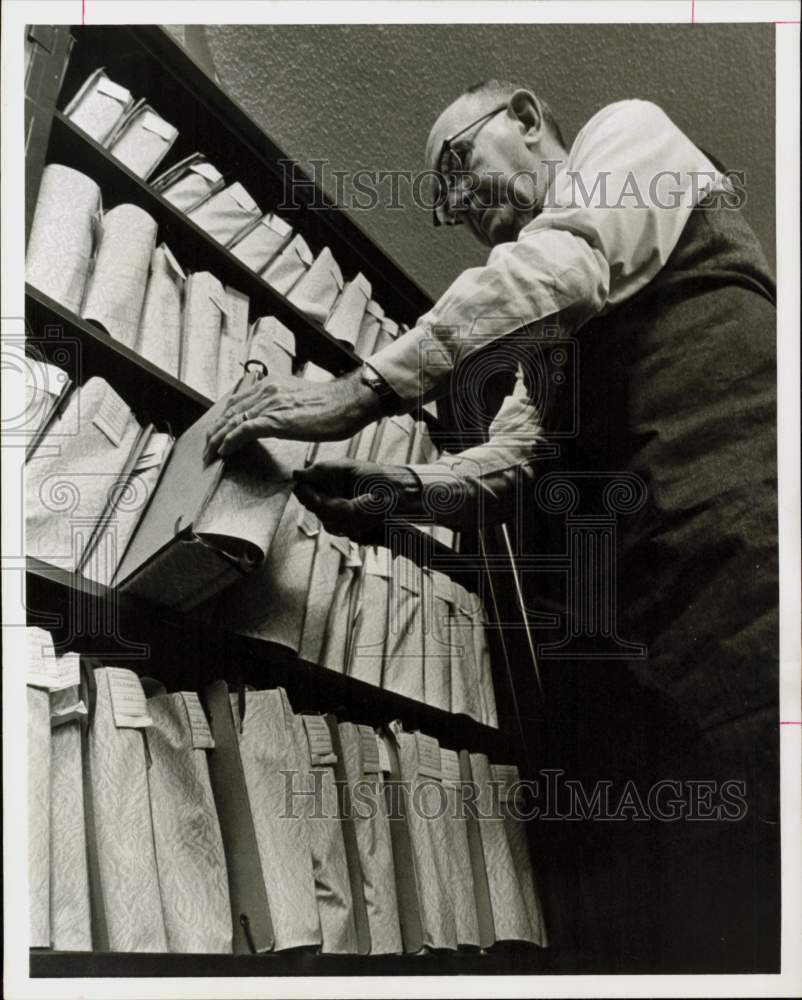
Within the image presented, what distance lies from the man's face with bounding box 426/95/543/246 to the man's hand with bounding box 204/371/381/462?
32 centimetres

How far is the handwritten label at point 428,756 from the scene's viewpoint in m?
1.75

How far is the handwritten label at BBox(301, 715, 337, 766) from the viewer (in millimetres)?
1719

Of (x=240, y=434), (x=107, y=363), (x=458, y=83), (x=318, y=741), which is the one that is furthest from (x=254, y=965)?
(x=458, y=83)

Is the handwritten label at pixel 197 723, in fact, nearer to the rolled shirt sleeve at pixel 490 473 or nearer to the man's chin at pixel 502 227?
the rolled shirt sleeve at pixel 490 473

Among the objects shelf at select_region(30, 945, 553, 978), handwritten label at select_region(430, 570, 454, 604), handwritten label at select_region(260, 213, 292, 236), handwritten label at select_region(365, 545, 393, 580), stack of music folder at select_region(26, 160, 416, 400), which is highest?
handwritten label at select_region(260, 213, 292, 236)

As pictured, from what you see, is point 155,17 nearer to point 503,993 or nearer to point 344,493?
point 344,493

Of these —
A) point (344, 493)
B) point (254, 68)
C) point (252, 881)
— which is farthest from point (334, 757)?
point (254, 68)

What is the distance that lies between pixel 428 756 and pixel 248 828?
27cm

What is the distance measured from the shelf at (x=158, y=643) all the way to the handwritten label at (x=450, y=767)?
0.53 feet

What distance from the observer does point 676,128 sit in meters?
1.83

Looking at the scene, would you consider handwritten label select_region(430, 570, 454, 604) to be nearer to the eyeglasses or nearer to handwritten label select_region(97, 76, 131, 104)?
the eyeglasses

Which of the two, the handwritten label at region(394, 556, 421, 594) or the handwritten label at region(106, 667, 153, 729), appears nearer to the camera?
the handwritten label at region(106, 667, 153, 729)

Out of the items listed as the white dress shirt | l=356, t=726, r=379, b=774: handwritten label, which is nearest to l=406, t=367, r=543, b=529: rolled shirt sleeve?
the white dress shirt

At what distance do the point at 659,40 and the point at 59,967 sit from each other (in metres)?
1.54
